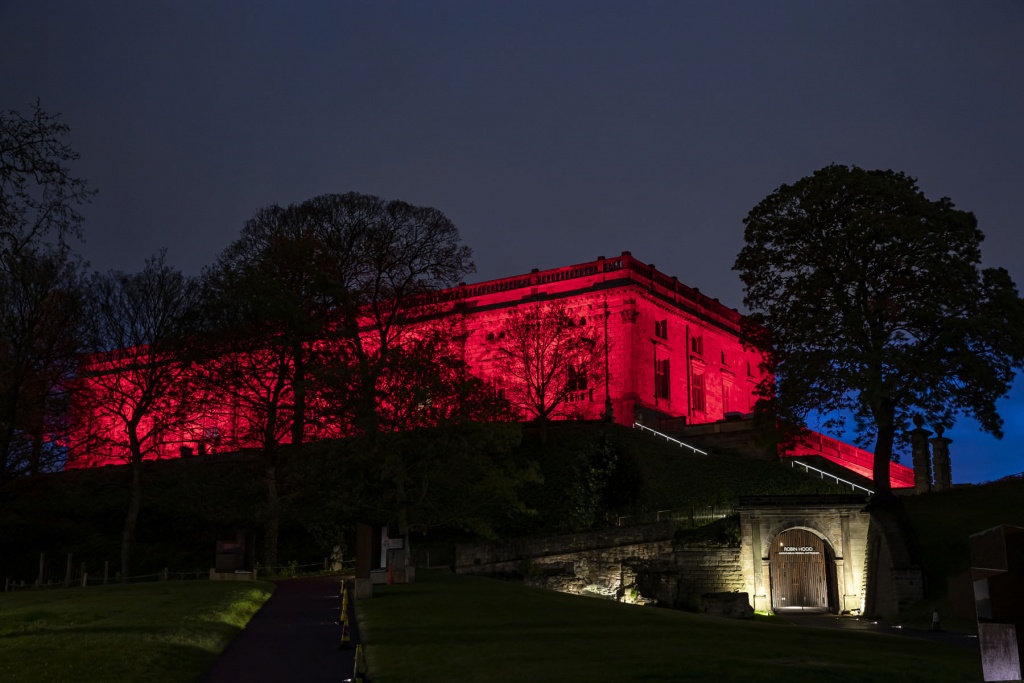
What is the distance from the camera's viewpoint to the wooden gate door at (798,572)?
44.5 meters

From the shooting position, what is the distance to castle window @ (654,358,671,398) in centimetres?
7825

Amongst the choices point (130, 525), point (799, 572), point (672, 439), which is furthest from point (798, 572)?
point (130, 525)

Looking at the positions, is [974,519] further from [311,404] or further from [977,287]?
[311,404]

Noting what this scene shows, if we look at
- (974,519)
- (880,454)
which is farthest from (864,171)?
(974,519)

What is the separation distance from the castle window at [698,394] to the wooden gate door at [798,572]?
37.4 meters

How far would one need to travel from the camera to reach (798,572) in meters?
45.0

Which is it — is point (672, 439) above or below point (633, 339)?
below

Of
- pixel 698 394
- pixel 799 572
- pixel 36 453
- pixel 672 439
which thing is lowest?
pixel 799 572

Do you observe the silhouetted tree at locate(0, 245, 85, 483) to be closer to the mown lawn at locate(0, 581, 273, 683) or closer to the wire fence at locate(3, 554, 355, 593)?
the wire fence at locate(3, 554, 355, 593)

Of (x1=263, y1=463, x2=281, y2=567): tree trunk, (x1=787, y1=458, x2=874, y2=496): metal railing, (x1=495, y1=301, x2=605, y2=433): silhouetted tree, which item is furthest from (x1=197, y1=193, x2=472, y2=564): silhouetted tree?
(x1=787, y1=458, x2=874, y2=496): metal railing

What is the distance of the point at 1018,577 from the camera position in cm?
997

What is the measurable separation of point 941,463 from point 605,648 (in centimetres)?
3630

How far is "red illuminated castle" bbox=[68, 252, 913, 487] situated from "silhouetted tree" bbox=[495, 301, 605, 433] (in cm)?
138

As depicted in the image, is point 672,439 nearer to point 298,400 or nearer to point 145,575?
point 298,400
